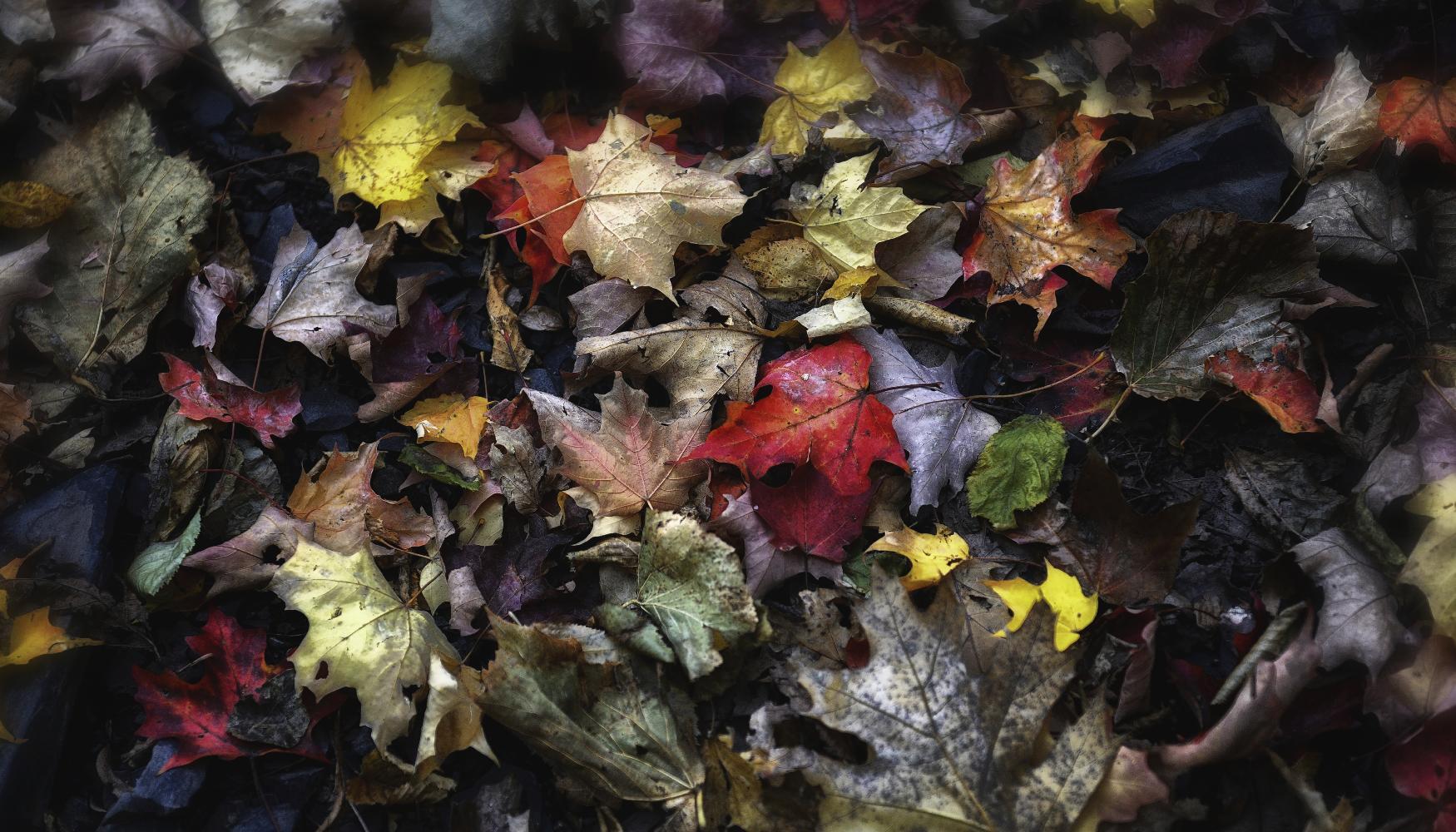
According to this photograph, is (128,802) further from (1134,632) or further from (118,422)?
(1134,632)

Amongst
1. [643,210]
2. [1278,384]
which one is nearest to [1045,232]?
[1278,384]

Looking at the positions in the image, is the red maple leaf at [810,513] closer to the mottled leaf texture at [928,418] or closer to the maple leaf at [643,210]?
the mottled leaf texture at [928,418]

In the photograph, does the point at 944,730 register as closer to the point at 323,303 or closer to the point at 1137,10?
the point at 323,303

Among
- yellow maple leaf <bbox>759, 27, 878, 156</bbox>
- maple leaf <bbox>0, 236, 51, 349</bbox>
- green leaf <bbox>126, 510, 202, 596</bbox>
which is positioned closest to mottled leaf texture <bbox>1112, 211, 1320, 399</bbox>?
yellow maple leaf <bbox>759, 27, 878, 156</bbox>

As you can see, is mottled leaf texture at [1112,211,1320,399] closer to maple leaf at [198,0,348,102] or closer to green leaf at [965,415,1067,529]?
green leaf at [965,415,1067,529]

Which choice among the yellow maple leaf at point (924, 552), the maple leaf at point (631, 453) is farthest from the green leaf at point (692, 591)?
the yellow maple leaf at point (924, 552)
